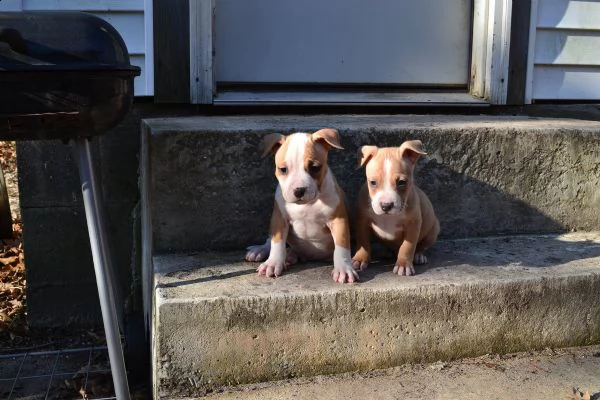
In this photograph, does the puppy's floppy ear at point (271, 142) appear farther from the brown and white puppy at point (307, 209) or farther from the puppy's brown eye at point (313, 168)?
the puppy's brown eye at point (313, 168)

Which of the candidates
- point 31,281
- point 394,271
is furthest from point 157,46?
point 394,271

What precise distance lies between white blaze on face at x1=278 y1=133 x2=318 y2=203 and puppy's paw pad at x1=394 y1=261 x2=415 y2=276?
52cm

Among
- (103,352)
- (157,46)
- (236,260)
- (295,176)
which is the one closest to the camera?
(295,176)

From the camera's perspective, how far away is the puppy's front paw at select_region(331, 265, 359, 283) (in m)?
2.74

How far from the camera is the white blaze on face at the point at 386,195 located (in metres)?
2.64

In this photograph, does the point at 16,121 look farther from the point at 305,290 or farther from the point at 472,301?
the point at 472,301

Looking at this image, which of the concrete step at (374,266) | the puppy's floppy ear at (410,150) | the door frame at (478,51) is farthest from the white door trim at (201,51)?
the puppy's floppy ear at (410,150)

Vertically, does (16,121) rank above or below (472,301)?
above

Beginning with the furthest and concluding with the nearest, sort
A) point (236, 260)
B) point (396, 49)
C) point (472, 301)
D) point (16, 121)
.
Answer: point (396, 49) < point (236, 260) < point (472, 301) < point (16, 121)

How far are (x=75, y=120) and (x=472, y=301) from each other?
1.63 m

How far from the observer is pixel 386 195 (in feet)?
8.70

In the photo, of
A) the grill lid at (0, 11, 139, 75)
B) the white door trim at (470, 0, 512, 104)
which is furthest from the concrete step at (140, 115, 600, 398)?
the grill lid at (0, 11, 139, 75)

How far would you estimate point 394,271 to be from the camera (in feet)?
9.46

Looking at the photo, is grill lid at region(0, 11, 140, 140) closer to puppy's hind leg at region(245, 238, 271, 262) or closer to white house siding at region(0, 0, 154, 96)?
puppy's hind leg at region(245, 238, 271, 262)
